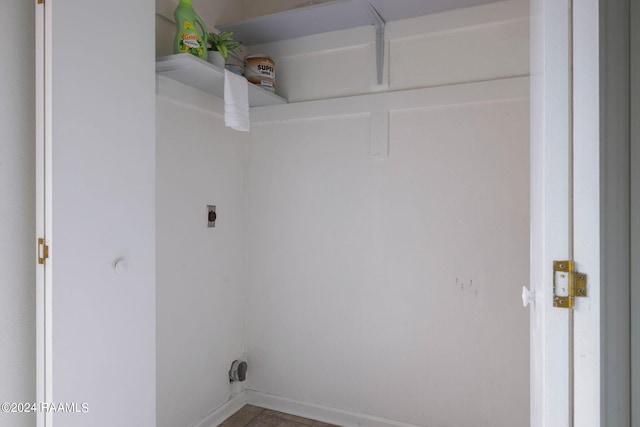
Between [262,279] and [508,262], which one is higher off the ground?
[508,262]

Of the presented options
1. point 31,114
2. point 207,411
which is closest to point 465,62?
point 31,114

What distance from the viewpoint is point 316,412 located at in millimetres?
2121

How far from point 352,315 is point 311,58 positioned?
1.40m

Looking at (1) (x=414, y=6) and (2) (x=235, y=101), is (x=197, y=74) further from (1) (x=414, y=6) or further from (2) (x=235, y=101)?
(1) (x=414, y=6)

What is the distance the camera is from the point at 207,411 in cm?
200

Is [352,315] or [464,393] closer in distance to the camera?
[464,393]

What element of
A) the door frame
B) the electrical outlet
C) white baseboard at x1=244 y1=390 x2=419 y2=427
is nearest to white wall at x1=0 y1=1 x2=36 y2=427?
the door frame

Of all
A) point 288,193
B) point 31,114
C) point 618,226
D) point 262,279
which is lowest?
point 262,279

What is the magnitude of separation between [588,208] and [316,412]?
1820 millimetres

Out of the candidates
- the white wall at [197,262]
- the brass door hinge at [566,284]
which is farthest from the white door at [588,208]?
the white wall at [197,262]

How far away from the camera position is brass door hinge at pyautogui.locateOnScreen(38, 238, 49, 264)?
109 centimetres

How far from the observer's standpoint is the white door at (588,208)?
0.76 m

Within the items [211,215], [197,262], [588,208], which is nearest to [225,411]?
[197,262]

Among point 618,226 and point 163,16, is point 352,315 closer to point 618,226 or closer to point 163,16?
point 618,226
